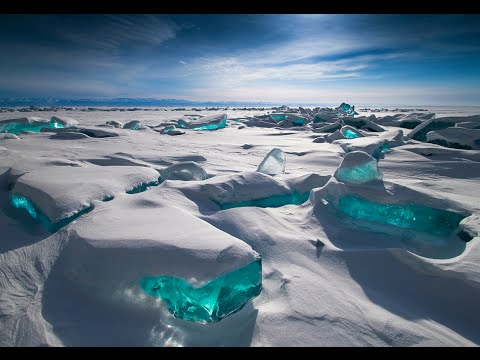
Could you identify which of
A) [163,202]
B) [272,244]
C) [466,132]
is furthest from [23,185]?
[466,132]

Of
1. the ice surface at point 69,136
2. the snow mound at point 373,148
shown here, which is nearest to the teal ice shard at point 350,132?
the snow mound at point 373,148

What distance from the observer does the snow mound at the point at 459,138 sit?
4066mm

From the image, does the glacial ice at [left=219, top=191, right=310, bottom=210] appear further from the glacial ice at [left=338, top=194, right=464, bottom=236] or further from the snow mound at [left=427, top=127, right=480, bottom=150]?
the snow mound at [left=427, top=127, right=480, bottom=150]

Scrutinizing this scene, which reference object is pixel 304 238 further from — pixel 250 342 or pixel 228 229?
pixel 250 342

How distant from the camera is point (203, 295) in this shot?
1.01 m

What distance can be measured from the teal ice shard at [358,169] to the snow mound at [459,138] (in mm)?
3366

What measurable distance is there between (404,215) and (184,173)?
173 centimetres

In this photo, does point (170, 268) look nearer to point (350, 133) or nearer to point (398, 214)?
point (398, 214)

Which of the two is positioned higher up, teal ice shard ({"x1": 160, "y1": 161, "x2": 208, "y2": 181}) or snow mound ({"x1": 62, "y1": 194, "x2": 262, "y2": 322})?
teal ice shard ({"x1": 160, "y1": 161, "x2": 208, "y2": 181})

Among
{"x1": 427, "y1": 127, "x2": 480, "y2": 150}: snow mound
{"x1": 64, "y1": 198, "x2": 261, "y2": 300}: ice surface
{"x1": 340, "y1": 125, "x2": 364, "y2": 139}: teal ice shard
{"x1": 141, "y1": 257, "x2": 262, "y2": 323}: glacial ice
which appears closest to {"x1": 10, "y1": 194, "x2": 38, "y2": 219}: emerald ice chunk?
{"x1": 64, "y1": 198, "x2": 261, "y2": 300}: ice surface

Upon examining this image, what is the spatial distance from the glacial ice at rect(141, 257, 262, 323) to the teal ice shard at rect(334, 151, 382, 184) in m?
1.30

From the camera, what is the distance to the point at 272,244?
1481mm

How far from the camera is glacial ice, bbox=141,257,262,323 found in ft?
3.30
